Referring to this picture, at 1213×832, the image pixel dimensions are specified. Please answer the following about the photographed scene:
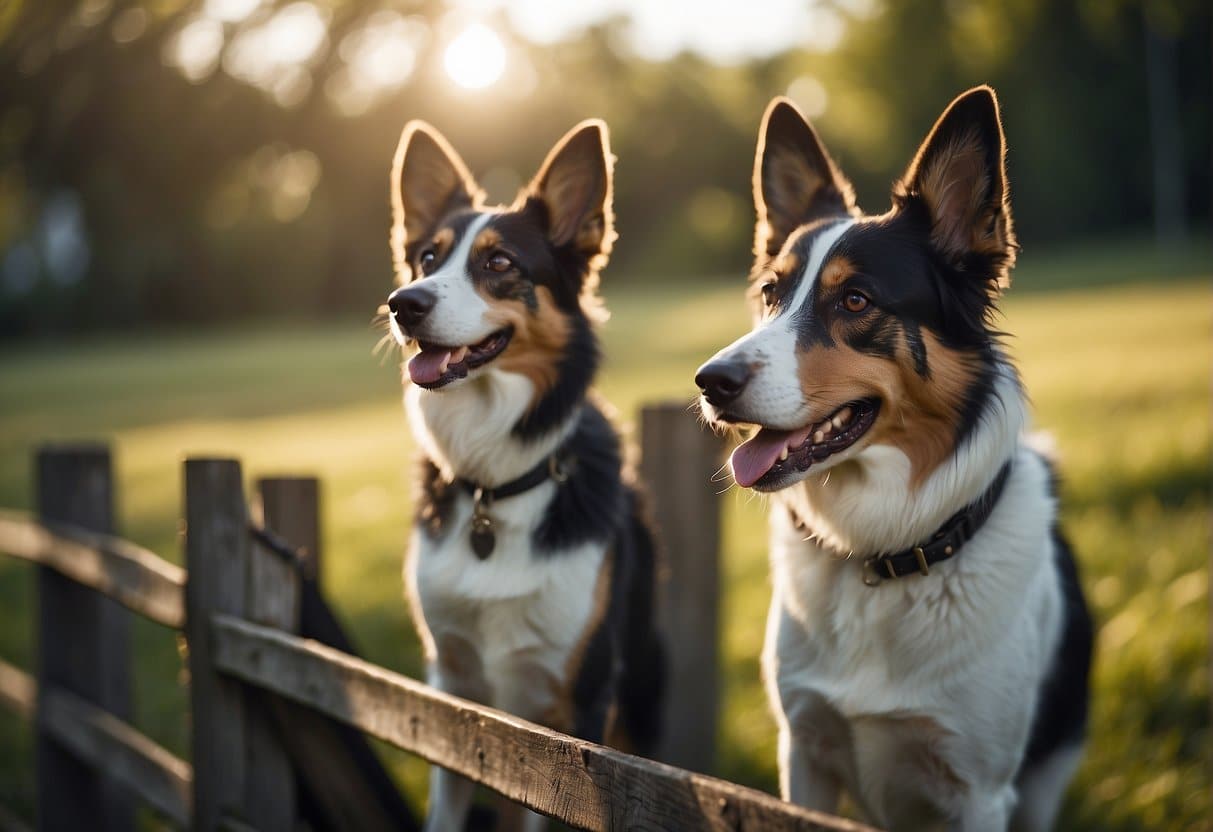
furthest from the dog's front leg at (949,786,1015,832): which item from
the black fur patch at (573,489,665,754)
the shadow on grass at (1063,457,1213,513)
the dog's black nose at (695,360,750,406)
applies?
the shadow on grass at (1063,457,1213,513)

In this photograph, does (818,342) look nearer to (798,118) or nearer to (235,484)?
(798,118)

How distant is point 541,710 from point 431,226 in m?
1.67

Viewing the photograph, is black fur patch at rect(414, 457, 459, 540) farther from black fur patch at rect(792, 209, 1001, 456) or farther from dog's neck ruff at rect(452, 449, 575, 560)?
black fur patch at rect(792, 209, 1001, 456)

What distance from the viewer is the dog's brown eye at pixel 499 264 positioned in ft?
11.2

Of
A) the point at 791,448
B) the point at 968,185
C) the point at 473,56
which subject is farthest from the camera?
the point at 473,56

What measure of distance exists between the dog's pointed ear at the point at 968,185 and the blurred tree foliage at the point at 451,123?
0.16m

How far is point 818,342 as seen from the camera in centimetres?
256

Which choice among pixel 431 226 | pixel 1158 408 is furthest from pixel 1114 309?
pixel 431 226

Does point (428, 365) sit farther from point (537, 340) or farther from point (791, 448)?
point (791, 448)

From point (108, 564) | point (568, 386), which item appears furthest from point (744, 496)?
point (108, 564)

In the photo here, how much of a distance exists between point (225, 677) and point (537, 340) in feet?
4.50

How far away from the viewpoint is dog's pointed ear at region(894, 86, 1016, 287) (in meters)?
2.50

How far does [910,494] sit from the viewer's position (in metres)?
2.68

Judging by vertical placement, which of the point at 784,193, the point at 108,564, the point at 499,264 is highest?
the point at 784,193
